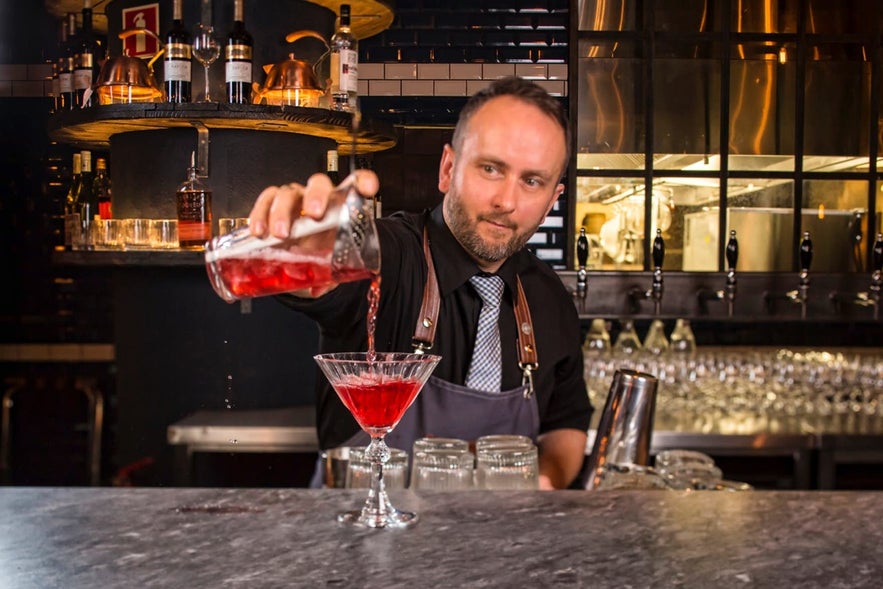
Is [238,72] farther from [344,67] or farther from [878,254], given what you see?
[878,254]

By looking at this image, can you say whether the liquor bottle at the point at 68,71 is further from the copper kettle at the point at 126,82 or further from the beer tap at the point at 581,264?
the beer tap at the point at 581,264

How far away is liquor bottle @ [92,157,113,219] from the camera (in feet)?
11.2

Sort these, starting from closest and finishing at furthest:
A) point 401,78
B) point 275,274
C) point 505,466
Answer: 1. point 275,274
2. point 505,466
3. point 401,78

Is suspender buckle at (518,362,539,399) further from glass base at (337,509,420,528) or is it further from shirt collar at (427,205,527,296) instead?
glass base at (337,509,420,528)

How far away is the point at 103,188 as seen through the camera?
3.50m

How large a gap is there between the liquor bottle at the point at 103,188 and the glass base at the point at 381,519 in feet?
7.10

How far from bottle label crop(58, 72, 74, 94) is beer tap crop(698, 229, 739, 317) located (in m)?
2.46

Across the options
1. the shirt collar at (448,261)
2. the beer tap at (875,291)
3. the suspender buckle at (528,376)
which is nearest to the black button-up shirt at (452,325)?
the shirt collar at (448,261)

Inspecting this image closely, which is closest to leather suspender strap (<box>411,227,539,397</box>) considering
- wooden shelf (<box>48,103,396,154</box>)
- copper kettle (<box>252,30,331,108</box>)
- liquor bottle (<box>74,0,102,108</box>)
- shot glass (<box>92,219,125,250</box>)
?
wooden shelf (<box>48,103,396,154</box>)

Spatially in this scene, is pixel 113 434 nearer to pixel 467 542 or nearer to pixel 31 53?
pixel 31 53

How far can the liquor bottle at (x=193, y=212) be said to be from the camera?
301 centimetres

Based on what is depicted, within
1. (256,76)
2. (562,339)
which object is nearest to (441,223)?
(562,339)

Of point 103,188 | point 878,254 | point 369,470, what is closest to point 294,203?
point 369,470

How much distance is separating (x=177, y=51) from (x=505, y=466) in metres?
1.72
